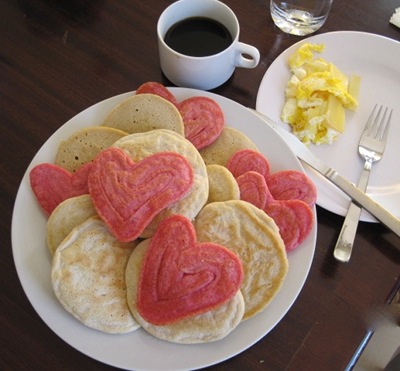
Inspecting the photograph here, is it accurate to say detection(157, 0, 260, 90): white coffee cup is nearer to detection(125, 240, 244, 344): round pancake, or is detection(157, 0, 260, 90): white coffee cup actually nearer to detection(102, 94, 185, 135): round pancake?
detection(102, 94, 185, 135): round pancake

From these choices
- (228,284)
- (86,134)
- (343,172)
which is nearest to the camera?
(228,284)

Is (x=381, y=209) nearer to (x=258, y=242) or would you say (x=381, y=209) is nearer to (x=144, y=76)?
(x=258, y=242)

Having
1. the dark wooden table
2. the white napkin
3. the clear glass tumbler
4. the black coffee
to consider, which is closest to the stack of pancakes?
the dark wooden table

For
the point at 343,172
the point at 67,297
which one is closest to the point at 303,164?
the point at 343,172

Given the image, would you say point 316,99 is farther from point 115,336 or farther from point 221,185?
point 115,336

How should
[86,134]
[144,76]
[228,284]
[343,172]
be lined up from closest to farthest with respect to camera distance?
[228,284]
[86,134]
[343,172]
[144,76]

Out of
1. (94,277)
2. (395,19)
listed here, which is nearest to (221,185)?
(94,277)

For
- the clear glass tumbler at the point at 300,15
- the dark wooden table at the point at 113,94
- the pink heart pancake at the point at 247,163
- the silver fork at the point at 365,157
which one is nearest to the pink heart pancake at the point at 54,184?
the dark wooden table at the point at 113,94
